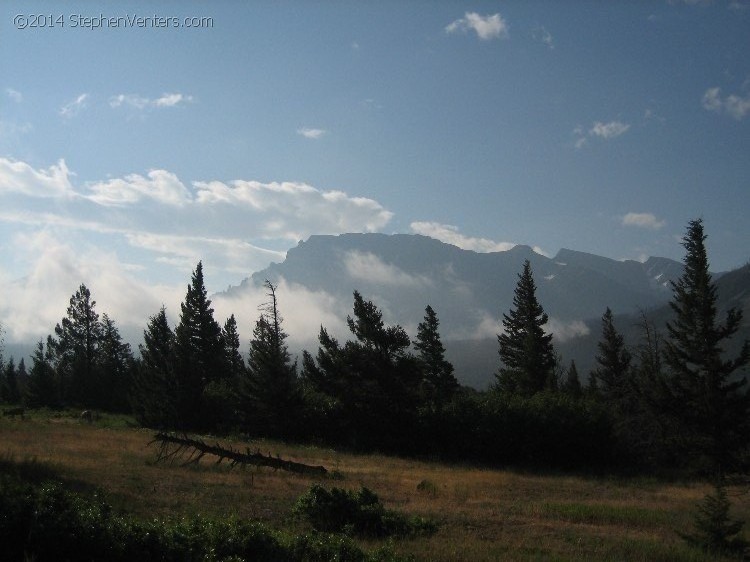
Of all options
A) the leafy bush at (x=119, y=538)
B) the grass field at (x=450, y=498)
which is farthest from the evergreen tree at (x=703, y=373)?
the leafy bush at (x=119, y=538)

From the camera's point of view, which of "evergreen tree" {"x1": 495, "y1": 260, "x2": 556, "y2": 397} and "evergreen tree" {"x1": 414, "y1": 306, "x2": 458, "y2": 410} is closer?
"evergreen tree" {"x1": 495, "y1": 260, "x2": 556, "y2": 397}

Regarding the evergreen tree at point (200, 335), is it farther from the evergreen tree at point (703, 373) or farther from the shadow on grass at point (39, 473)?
the evergreen tree at point (703, 373)

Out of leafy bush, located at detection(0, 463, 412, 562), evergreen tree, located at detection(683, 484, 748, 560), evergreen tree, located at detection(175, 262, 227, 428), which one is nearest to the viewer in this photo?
leafy bush, located at detection(0, 463, 412, 562)

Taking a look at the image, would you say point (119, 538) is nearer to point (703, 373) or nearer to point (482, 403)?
point (482, 403)

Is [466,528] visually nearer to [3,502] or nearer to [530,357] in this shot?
[3,502]

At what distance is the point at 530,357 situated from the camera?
56.1m

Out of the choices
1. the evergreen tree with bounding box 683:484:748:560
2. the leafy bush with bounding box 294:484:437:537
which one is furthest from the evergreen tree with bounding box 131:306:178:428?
the evergreen tree with bounding box 683:484:748:560

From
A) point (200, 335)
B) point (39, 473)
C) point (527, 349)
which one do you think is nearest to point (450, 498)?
point (39, 473)

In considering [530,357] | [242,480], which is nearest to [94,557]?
[242,480]

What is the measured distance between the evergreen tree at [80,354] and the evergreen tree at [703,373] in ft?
197

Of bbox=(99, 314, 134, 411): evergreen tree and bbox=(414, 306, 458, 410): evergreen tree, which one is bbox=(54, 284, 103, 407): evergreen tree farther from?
bbox=(414, 306, 458, 410): evergreen tree

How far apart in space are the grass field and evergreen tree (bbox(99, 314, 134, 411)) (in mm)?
35436

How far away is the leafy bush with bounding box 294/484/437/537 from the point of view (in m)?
13.6

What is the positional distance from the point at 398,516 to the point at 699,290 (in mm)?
32246
